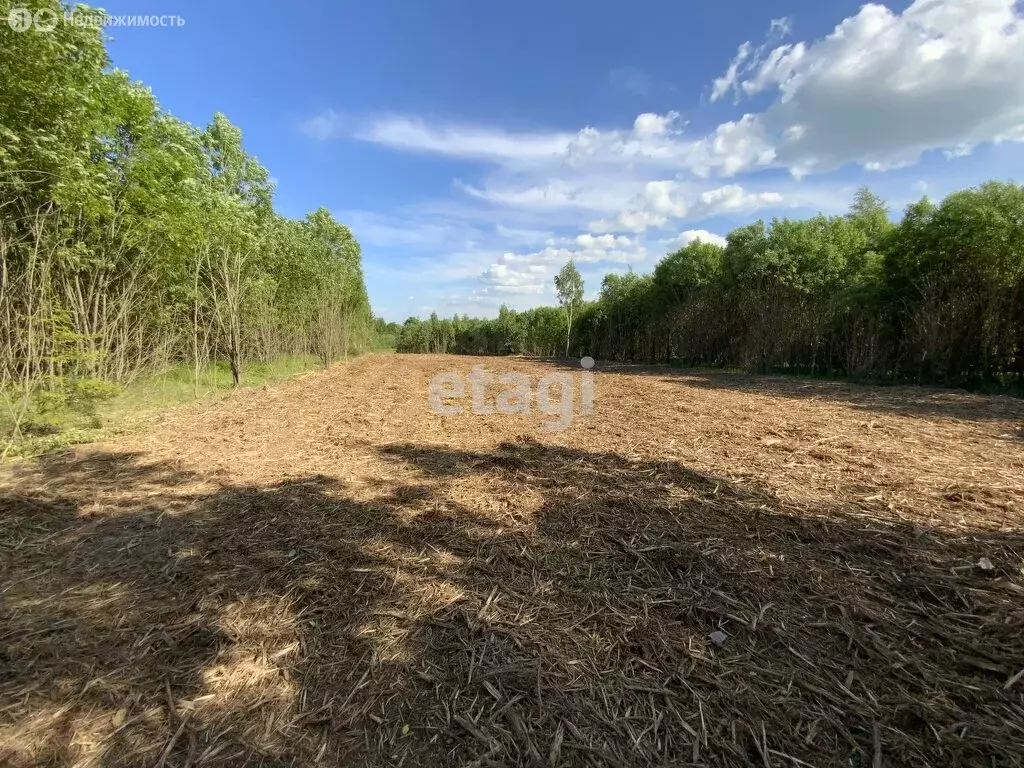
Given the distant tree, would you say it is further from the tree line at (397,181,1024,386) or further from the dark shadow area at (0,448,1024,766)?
the dark shadow area at (0,448,1024,766)

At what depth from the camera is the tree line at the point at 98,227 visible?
4.59m

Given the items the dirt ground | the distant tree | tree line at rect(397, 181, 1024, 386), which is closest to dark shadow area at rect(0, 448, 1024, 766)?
the dirt ground

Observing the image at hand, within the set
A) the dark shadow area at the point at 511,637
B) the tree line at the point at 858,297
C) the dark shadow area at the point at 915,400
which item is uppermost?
the tree line at the point at 858,297

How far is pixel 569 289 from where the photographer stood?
35688 millimetres

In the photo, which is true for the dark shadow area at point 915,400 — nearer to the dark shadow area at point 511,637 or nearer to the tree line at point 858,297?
the tree line at point 858,297

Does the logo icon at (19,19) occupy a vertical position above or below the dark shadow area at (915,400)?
above

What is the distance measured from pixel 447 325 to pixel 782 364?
39.1 meters

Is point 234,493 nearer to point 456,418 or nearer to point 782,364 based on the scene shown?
point 456,418

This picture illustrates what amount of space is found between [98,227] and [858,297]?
17.5 metres

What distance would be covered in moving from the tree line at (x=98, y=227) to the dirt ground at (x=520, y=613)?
7.74ft

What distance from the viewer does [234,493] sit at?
11.8ft

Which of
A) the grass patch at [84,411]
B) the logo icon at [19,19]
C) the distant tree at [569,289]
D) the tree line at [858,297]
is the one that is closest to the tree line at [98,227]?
the logo icon at [19,19]

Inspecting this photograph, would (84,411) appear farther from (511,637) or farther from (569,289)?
(569,289)

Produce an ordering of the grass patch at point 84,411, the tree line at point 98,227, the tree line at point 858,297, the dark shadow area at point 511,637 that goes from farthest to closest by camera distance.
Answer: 1. the tree line at point 858,297
2. the grass patch at point 84,411
3. the tree line at point 98,227
4. the dark shadow area at point 511,637
